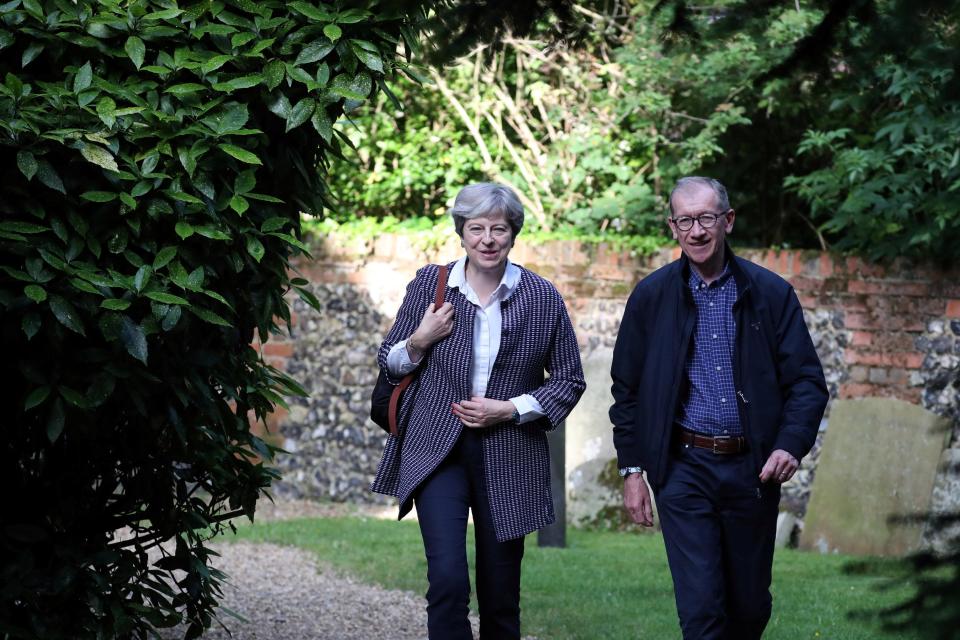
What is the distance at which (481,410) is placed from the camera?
4633 mm

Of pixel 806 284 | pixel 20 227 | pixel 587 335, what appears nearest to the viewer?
pixel 20 227

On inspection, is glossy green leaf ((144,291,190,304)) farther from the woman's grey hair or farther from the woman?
the woman's grey hair

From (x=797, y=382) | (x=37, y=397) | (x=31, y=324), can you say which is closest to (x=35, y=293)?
(x=31, y=324)

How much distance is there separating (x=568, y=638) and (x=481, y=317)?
2.29 metres

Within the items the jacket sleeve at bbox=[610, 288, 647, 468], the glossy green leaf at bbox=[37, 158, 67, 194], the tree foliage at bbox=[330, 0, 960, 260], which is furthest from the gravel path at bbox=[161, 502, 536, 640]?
the tree foliage at bbox=[330, 0, 960, 260]

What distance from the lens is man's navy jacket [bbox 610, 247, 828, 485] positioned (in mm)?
4629

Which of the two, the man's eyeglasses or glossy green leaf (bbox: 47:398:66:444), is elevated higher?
the man's eyeglasses

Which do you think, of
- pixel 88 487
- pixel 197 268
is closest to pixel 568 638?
pixel 88 487

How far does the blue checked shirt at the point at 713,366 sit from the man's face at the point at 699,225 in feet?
0.40

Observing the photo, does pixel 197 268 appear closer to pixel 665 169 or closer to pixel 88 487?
A: pixel 88 487

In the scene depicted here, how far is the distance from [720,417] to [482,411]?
816 millimetres

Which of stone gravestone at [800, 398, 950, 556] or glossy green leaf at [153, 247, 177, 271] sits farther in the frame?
stone gravestone at [800, 398, 950, 556]

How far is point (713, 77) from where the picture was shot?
1170 cm

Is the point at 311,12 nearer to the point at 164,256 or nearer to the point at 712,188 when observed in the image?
the point at 164,256
